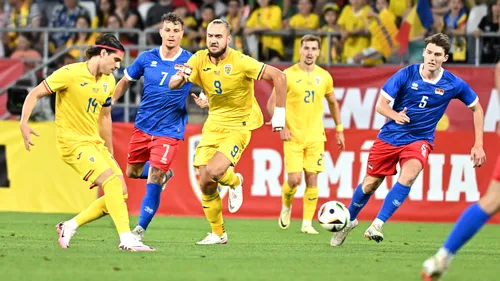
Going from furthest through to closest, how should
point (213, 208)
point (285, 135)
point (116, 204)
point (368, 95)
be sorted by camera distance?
point (368, 95) → point (285, 135) → point (213, 208) → point (116, 204)

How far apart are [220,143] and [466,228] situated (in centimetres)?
448

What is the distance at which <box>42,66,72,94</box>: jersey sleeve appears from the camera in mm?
11141

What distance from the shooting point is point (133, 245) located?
35.5 ft

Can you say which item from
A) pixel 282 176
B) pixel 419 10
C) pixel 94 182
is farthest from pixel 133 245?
pixel 419 10

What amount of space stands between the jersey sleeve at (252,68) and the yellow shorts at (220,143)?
752mm

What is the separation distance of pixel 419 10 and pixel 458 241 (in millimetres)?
11790

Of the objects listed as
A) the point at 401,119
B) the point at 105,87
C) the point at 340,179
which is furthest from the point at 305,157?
the point at 105,87

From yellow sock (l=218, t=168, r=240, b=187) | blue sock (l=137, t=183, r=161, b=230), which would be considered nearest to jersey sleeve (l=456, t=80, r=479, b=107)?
yellow sock (l=218, t=168, r=240, b=187)

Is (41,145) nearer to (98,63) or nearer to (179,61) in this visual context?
(179,61)

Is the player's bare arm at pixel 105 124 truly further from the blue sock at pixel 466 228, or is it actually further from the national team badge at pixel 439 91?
the blue sock at pixel 466 228

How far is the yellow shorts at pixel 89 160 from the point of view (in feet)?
36.2

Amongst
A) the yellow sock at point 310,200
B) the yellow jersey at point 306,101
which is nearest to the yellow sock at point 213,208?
the yellow sock at point 310,200

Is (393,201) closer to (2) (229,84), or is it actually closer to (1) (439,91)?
(1) (439,91)

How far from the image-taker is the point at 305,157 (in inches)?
620
